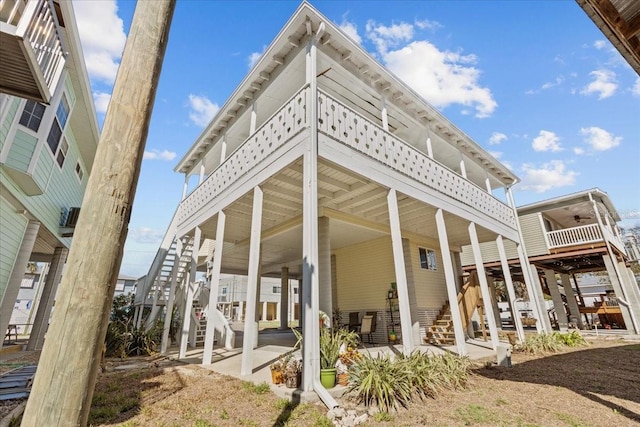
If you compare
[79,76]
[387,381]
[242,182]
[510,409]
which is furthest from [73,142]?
[510,409]

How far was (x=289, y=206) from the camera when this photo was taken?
356 inches

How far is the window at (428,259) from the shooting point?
13.3 m

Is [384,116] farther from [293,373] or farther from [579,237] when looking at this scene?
[579,237]

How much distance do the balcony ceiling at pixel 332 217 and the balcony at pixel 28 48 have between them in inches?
167

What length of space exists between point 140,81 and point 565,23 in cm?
915

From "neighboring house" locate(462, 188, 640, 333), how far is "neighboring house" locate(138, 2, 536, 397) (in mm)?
4704

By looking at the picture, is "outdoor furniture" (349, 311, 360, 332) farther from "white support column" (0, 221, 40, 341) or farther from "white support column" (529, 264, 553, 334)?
"white support column" (0, 221, 40, 341)

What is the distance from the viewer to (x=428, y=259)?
1361 cm

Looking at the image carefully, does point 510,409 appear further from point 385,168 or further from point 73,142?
point 73,142

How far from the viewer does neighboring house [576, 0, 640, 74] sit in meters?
3.24

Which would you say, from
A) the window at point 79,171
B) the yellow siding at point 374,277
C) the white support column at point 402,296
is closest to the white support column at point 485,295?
the yellow siding at point 374,277

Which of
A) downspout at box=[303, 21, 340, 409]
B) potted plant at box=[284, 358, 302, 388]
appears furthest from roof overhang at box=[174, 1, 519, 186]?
potted plant at box=[284, 358, 302, 388]

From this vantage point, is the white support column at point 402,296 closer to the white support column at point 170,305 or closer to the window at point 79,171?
the white support column at point 170,305

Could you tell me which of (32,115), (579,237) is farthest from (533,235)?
(32,115)
